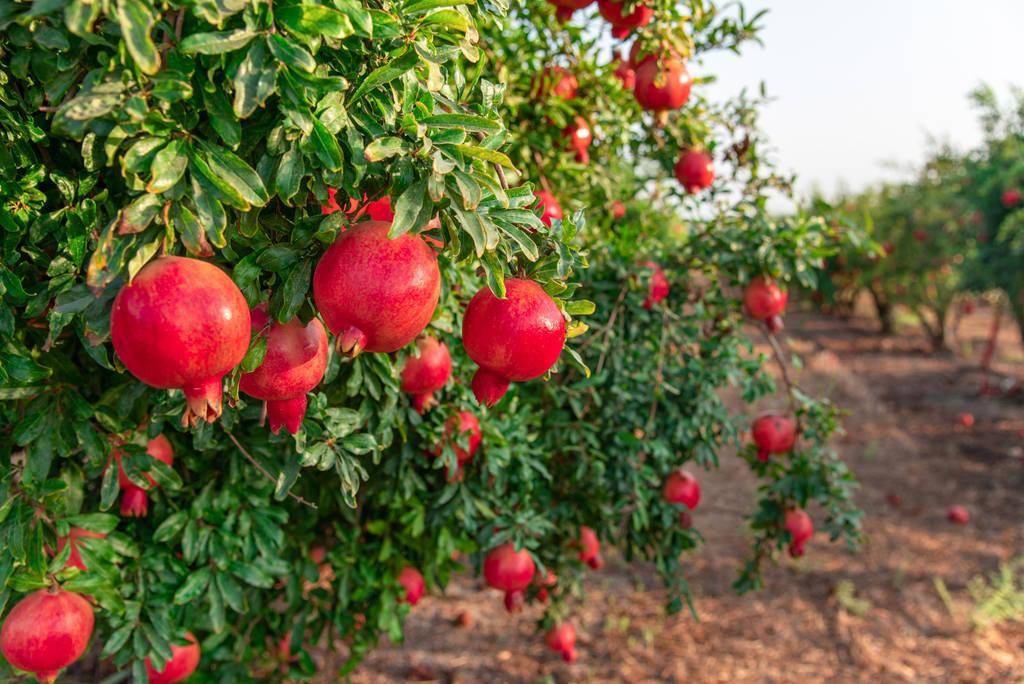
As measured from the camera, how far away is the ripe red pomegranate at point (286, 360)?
0.85 meters

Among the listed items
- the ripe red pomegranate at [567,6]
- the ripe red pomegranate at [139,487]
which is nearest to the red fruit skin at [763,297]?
the ripe red pomegranate at [567,6]

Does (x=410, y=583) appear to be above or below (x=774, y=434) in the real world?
below

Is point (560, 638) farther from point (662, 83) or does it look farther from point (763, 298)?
point (662, 83)

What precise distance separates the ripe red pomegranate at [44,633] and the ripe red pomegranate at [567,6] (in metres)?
1.61

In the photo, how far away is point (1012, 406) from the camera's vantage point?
8125 mm

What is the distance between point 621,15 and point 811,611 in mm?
3696

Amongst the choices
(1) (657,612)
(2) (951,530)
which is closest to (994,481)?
(2) (951,530)

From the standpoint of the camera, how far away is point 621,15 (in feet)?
5.93

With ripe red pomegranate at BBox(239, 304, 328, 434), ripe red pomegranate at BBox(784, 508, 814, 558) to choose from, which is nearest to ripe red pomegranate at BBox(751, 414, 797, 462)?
ripe red pomegranate at BBox(784, 508, 814, 558)

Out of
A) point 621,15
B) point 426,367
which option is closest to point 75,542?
point 426,367

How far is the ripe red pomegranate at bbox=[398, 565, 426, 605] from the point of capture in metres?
2.19

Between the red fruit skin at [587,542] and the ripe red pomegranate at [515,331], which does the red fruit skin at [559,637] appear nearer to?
the red fruit skin at [587,542]

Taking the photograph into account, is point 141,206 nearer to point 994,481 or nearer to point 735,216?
point 735,216

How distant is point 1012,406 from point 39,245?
9424 mm
